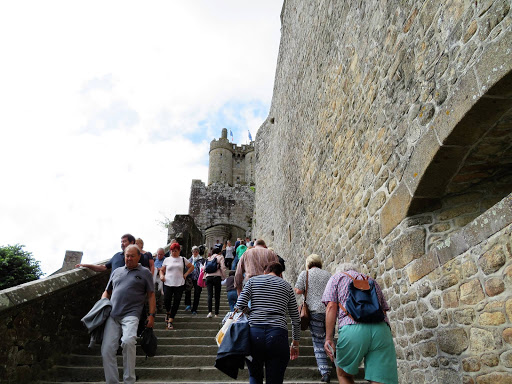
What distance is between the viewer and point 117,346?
3.42 meters

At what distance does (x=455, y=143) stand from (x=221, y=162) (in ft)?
134

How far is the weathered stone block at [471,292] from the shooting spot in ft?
8.08

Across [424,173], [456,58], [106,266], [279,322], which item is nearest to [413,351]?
[279,322]

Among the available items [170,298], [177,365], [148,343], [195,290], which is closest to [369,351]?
[148,343]

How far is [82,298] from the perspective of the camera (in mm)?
4938

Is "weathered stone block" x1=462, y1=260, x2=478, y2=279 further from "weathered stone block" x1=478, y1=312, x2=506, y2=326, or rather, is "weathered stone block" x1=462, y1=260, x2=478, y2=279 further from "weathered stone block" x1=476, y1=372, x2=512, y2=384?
"weathered stone block" x1=476, y1=372, x2=512, y2=384

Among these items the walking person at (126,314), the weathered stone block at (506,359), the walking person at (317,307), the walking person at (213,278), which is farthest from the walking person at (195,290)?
the weathered stone block at (506,359)

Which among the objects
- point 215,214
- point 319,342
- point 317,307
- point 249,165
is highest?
point 249,165

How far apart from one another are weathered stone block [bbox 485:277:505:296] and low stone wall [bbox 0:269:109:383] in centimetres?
395

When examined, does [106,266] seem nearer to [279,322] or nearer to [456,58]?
[279,322]

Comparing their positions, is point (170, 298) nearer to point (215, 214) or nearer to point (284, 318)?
point (284, 318)

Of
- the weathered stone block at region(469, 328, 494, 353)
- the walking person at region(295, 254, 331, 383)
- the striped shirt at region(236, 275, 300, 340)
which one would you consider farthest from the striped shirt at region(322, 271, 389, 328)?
the walking person at region(295, 254, 331, 383)

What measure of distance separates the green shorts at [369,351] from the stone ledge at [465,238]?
2.30ft

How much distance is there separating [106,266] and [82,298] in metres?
0.50
